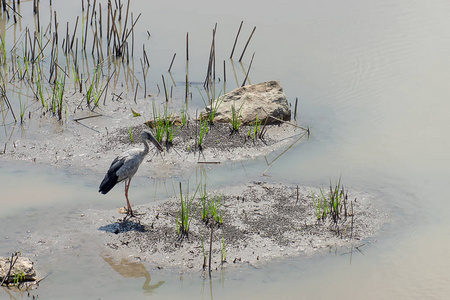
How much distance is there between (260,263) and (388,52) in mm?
6978

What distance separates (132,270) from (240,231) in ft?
4.25

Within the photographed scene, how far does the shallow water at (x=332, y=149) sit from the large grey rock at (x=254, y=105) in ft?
1.62

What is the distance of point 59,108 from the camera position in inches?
361

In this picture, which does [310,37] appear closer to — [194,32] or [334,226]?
[194,32]

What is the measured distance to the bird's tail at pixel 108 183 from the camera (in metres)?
6.75

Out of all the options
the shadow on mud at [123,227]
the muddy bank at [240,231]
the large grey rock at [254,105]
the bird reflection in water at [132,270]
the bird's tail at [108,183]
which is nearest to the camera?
the bird reflection in water at [132,270]

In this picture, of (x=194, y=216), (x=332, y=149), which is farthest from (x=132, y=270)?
(x=332, y=149)

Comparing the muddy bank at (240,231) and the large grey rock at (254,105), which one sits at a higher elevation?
the large grey rock at (254,105)

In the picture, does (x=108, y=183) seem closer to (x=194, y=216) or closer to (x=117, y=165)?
(x=117, y=165)

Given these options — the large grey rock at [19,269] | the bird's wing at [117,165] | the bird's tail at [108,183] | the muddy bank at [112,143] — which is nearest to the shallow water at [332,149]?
the large grey rock at [19,269]

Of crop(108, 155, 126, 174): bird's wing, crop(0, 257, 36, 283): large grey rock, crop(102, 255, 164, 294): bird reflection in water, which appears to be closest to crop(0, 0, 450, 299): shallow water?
crop(102, 255, 164, 294): bird reflection in water

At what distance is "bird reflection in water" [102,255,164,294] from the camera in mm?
5777

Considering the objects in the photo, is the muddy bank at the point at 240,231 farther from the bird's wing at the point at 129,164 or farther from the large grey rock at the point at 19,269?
the large grey rock at the point at 19,269

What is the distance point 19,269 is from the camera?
5551 millimetres
